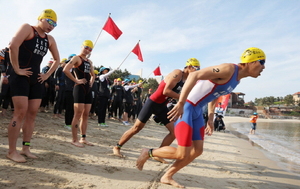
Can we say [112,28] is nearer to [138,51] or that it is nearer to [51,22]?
[138,51]

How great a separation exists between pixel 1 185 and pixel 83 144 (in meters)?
2.46

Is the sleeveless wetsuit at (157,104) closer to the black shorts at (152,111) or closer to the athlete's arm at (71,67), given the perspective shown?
the black shorts at (152,111)

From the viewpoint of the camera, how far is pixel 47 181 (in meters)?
2.50

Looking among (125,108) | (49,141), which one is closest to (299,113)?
(125,108)

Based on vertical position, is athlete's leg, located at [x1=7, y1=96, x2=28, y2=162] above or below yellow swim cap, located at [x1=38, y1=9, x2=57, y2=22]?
below

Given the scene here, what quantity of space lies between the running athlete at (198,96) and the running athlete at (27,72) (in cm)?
183

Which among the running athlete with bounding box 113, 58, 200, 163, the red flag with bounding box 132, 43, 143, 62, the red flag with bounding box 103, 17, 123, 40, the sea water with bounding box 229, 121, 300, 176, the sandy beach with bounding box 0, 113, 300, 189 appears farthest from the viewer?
the red flag with bounding box 132, 43, 143, 62

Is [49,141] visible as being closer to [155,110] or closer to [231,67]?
[155,110]

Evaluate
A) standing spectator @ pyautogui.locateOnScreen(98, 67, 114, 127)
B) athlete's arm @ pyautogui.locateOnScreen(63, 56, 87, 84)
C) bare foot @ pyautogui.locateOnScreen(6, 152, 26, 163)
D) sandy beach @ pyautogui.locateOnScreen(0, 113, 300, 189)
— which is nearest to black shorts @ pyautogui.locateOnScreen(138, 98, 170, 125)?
sandy beach @ pyautogui.locateOnScreen(0, 113, 300, 189)

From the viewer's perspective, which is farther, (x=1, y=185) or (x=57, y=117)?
(x=57, y=117)

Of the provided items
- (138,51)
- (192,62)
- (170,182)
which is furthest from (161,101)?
(138,51)

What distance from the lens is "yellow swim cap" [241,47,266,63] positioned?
2898 mm

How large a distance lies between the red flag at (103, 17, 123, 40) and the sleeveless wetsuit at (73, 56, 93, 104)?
6.19 metres

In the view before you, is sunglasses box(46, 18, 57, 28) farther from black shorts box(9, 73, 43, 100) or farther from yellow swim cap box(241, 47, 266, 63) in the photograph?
yellow swim cap box(241, 47, 266, 63)
